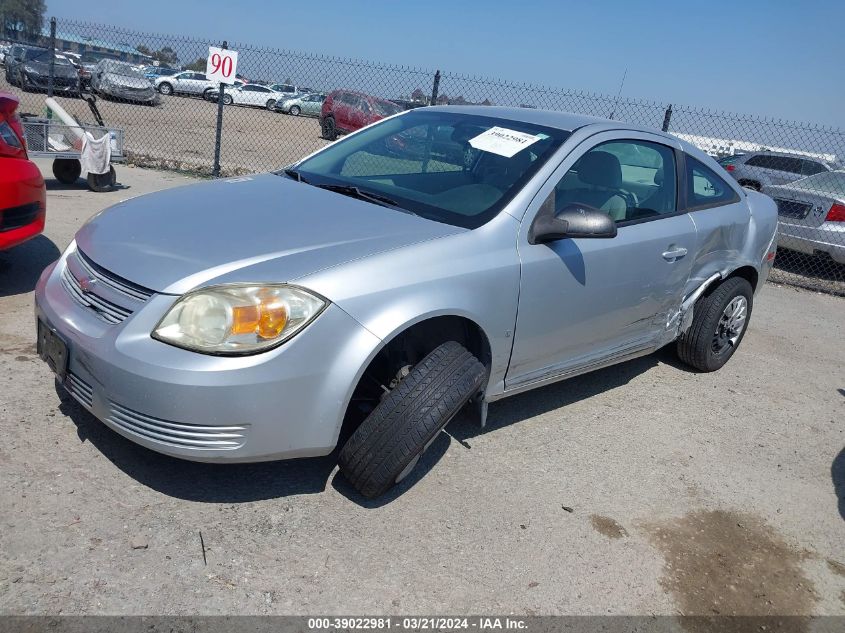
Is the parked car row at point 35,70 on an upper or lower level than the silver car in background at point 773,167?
lower

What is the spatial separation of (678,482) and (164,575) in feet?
8.01

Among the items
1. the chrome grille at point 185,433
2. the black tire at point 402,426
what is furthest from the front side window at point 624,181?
the chrome grille at point 185,433

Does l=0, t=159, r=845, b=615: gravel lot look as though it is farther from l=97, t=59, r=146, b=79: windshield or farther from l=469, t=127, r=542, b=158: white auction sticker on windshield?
l=97, t=59, r=146, b=79: windshield

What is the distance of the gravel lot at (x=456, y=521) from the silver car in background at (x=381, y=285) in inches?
12.1

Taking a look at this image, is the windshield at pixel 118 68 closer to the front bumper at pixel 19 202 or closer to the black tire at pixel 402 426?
the front bumper at pixel 19 202

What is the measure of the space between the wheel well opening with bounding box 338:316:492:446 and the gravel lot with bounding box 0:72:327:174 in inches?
333

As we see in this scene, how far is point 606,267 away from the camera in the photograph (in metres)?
3.70

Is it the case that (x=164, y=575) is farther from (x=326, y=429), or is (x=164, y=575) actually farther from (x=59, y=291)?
(x=59, y=291)

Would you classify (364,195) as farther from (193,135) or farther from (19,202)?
(193,135)

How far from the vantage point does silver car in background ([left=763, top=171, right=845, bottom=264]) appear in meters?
8.70

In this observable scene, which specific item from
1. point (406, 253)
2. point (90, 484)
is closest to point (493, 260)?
point (406, 253)

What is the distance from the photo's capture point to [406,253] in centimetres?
297

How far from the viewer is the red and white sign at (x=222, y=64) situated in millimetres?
9914

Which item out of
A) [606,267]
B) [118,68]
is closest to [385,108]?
[118,68]
